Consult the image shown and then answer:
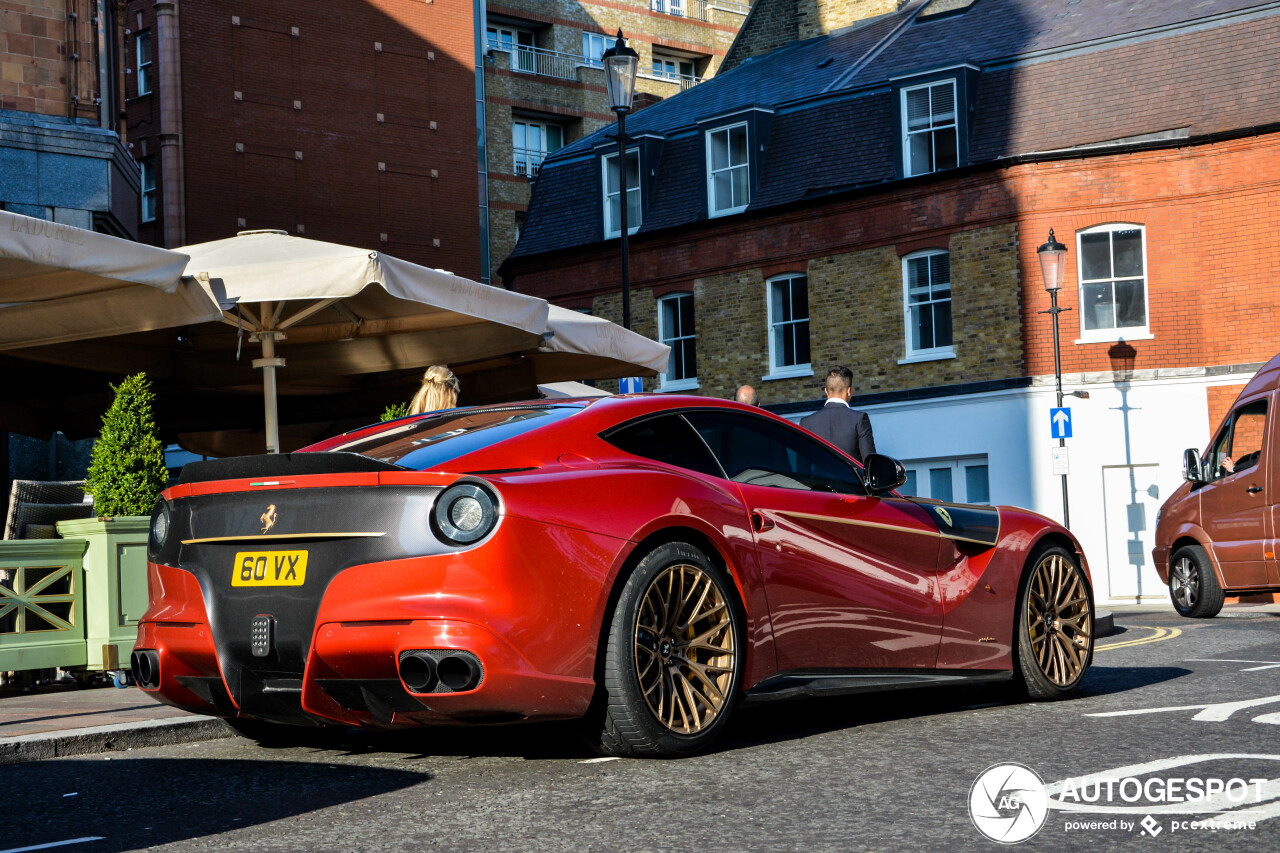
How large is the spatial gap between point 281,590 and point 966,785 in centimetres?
242

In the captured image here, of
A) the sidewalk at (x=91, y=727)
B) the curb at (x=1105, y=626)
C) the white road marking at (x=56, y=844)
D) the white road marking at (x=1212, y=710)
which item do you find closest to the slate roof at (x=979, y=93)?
the curb at (x=1105, y=626)

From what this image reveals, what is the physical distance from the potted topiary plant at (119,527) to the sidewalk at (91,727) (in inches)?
24.4

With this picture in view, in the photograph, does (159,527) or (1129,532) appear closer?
(159,527)

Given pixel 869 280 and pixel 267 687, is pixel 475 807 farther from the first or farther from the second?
pixel 869 280

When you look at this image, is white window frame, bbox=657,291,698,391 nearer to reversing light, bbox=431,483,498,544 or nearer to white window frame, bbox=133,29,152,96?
white window frame, bbox=133,29,152,96

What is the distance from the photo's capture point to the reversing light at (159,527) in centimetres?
566

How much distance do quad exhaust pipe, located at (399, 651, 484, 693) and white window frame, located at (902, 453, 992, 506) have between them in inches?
845

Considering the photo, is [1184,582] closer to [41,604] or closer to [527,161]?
[41,604]

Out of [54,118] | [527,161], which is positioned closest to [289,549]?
[54,118]

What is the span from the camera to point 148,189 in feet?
128

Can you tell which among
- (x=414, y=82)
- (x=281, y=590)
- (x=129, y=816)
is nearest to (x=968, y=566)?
(x=281, y=590)

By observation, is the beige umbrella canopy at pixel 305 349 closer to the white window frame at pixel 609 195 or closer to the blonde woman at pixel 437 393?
the blonde woman at pixel 437 393

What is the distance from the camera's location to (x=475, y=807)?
4.54m

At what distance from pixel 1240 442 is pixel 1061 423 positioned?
6.81m
